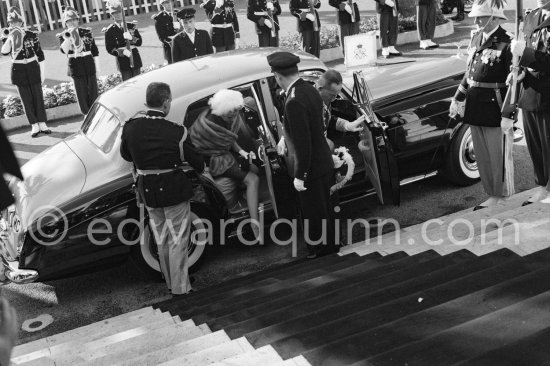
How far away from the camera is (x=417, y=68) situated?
7996 millimetres

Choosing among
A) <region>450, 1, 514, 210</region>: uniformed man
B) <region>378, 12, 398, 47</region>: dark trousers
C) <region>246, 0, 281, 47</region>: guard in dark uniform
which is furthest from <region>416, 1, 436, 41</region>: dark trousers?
<region>450, 1, 514, 210</region>: uniformed man

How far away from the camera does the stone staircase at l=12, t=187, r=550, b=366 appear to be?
116 inches

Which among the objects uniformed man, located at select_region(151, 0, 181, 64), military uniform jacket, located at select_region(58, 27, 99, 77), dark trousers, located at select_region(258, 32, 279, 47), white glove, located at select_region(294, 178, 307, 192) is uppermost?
uniformed man, located at select_region(151, 0, 181, 64)

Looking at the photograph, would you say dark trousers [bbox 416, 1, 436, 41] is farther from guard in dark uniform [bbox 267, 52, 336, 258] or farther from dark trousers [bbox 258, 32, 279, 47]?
guard in dark uniform [bbox 267, 52, 336, 258]

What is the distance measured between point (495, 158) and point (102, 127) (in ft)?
11.4

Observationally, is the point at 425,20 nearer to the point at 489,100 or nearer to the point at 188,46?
the point at 188,46

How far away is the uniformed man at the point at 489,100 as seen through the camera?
6258mm

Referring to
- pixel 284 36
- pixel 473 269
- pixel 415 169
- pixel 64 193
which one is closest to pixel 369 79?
pixel 415 169

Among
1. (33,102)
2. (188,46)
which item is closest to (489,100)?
(188,46)

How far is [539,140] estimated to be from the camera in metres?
6.45

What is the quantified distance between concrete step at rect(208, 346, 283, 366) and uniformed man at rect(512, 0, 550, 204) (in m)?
3.59

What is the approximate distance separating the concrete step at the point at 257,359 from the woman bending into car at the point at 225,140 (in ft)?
→ 9.80

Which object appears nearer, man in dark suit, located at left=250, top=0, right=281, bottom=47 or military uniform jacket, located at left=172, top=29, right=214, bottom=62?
military uniform jacket, located at left=172, top=29, right=214, bottom=62

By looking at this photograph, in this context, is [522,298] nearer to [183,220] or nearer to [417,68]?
[183,220]
